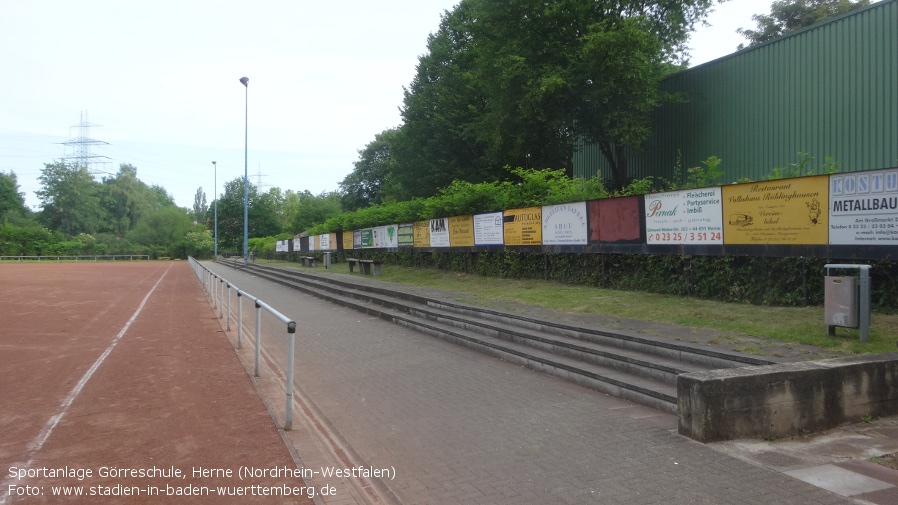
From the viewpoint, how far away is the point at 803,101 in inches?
733

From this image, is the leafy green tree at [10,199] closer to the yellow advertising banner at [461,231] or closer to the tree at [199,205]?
the tree at [199,205]

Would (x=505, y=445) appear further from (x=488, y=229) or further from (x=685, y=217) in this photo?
(x=488, y=229)

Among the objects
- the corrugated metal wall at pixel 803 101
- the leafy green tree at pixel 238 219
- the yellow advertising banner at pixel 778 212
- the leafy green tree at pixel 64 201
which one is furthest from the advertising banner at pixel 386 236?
the leafy green tree at pixel 64 201

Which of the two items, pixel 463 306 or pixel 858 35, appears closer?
pixel 463 306

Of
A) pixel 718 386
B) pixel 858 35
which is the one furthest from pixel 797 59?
pixel 718 386

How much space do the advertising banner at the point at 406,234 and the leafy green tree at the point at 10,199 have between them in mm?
93171

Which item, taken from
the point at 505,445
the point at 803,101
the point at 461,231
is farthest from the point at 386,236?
the point at 505,445

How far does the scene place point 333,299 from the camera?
18625 mm

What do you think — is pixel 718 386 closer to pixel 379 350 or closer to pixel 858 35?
pixel 379 350

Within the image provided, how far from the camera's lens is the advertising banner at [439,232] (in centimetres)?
2114

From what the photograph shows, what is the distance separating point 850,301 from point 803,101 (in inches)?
560

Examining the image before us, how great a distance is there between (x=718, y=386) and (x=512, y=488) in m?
2.07

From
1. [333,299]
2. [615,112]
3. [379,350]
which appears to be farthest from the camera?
[615,112]

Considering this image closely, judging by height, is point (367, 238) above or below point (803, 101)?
below
